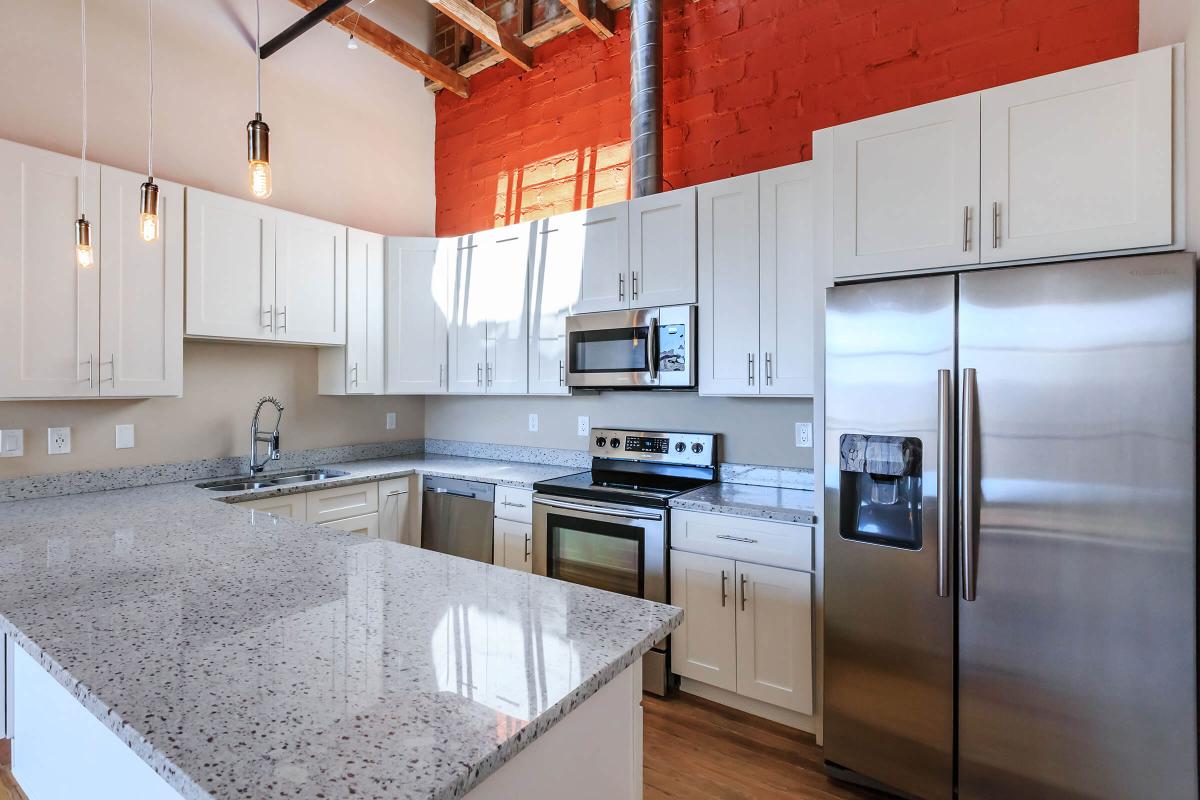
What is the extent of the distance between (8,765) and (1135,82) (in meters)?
4.34

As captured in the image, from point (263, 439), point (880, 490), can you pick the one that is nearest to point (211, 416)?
point (263, 439)

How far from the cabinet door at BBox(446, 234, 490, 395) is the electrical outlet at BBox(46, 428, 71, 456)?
72.9 inches

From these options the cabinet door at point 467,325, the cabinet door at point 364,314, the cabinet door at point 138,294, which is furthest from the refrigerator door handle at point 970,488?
the cabinet door at point 138,294

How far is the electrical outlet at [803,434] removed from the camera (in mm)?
2799

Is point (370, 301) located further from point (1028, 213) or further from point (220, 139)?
point (1028, 213)

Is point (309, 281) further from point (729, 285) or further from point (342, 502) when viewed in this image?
point (729, 285)

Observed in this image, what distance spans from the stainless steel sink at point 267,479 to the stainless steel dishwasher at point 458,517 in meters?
0.53

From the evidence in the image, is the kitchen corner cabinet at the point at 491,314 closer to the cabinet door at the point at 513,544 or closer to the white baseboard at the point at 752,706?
the cabinet door at the point at 513,544

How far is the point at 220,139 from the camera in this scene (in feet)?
10.7

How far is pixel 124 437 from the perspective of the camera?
2.90 m

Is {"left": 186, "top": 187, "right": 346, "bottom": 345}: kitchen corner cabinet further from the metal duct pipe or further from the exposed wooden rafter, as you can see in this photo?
the metal duct pipe

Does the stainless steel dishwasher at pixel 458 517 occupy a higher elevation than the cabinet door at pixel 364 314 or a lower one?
lower

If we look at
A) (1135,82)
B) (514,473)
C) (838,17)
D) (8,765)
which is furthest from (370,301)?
(1135,82)

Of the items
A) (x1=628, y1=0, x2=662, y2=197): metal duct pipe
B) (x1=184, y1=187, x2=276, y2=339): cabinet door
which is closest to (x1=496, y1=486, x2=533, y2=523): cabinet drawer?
(x1=184, y1=187, x2=276, y2=339): cabinet door
